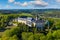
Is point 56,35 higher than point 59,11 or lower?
higher

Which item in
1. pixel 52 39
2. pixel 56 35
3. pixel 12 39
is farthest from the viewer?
pixel 56 35

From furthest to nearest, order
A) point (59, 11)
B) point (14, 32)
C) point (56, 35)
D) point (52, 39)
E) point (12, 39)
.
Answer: point (59, 11) → point (14, 32) → point (56, 35) → point (52, 39) → point (12, 39)

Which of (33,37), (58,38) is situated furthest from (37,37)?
(58,38)

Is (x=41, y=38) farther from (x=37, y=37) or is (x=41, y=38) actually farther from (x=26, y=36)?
(x=26, y=36)

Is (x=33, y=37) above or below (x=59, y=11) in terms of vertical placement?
above

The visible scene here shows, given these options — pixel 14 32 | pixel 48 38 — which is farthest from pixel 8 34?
pixel 48 38

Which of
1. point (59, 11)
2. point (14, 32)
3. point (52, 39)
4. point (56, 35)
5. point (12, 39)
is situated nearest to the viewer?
point (12, 39)

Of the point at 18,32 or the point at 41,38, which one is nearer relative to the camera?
the point at 41,38

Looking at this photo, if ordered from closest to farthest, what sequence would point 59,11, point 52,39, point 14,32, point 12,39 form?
point 12,39, point 52,39, point 14,32, point 59,11

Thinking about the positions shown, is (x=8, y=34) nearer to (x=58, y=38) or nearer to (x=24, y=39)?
(x=24, y=39)
